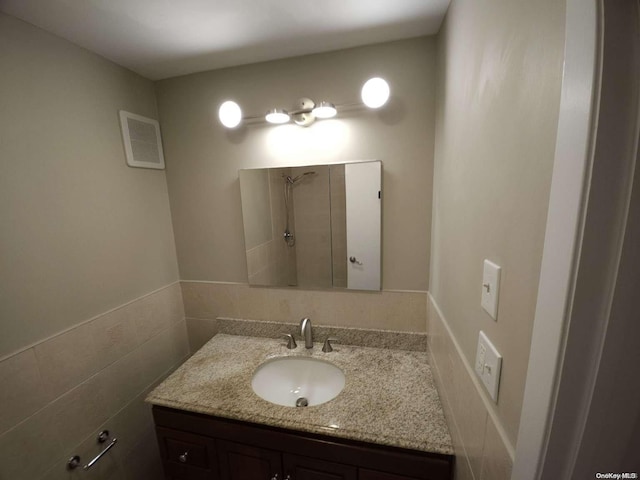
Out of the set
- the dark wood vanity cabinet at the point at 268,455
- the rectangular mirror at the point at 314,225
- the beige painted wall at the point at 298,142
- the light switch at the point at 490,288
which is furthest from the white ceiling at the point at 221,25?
the dark wood vanity cabinet at the point at 268,455

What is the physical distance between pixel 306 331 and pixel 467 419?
766 millimetres

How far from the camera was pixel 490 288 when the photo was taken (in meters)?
0.54

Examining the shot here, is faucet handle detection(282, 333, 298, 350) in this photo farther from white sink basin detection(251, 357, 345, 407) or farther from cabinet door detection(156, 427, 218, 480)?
cabinet door detection(156, 427, 218, 480)

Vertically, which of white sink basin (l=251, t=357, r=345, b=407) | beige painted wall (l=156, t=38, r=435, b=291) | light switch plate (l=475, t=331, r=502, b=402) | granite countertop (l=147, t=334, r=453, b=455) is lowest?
white sink basin (l=251, t=357, r=345, b=407)

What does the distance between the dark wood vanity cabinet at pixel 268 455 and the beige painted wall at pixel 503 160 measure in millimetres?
465

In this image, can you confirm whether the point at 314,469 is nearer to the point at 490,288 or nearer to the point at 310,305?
the point at 310,305

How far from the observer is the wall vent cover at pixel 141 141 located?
1190mm

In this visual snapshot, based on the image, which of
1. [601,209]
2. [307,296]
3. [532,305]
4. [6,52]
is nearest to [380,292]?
[307,296]

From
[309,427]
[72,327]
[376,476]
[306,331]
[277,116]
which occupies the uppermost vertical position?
[277,116]

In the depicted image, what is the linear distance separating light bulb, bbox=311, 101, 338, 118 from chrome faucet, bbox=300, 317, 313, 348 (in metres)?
1.00


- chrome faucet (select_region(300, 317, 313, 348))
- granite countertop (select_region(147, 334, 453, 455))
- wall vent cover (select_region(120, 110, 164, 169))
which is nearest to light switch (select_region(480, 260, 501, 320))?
granite countertop (select_region(147, 334, 453, 455))

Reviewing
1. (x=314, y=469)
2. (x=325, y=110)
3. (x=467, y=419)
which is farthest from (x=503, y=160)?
(x=314, y=469)

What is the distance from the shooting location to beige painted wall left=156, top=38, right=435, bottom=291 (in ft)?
3.59

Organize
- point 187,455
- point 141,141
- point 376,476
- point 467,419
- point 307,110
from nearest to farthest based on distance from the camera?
1. point 467,419
2. point 376,476
3. point 187,455
4. point 307,110
5. point 141,141
